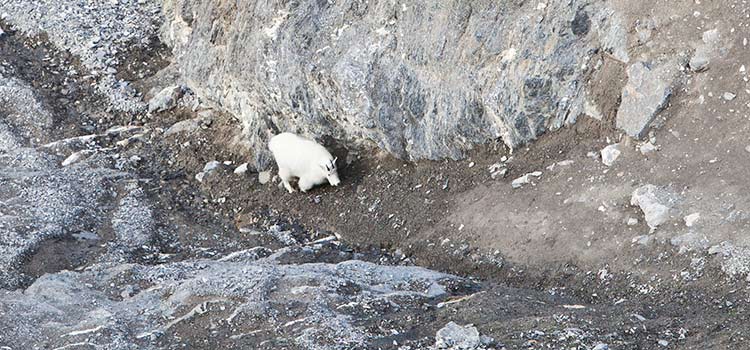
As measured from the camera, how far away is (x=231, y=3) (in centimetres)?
2030

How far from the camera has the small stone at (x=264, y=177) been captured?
1903 cm

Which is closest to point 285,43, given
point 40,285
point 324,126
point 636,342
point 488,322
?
point 324,126

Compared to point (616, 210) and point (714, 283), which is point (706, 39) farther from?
point (714, 283)

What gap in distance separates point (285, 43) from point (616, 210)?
22.6 ft

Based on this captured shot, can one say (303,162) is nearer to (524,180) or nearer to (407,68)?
(407,68)

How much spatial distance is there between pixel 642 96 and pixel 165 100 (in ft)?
32.9

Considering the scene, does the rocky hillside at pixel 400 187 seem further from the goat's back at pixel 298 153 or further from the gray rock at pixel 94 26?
the gray rock at pixel 94 26

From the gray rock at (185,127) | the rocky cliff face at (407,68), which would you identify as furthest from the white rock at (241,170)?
the gray rock at (185,127)

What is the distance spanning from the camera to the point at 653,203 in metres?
14.0

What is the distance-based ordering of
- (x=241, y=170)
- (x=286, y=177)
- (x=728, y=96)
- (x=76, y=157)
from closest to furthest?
1. (x=728, y=96)
2. (x=286, y=177)
3. (x=241, y=170)
4. (x=76, y=157)

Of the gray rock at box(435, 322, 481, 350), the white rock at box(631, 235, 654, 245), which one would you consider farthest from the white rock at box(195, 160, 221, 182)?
the gray rock at box(435, 322, 481, 350)

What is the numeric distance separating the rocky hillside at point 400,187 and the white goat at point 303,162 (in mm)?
263

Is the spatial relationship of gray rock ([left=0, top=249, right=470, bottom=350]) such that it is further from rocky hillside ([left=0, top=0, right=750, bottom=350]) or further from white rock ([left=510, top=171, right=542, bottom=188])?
white rock ([left=510, top=171, right=542, bottom=188])

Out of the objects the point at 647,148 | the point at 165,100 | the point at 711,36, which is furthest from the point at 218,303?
the point at 165,100
